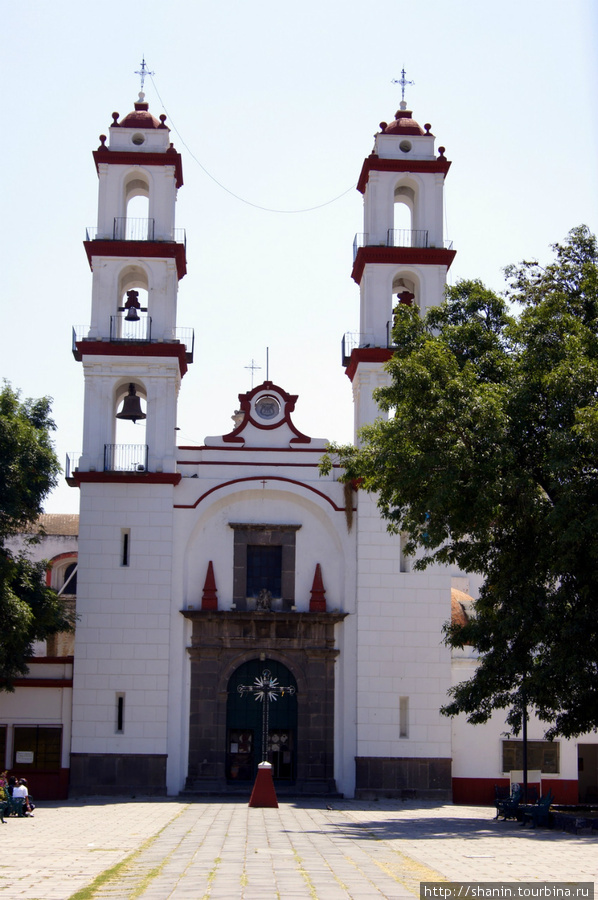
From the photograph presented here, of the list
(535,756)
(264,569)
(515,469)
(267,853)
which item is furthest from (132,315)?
(267,853)

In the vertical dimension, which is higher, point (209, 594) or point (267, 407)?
point (267, 407)

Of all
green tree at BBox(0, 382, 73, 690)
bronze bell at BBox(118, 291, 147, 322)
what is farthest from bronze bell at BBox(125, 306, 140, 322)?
green tree at BBox(0, 382, 73, 690)

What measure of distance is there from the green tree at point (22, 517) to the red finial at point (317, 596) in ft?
19.3

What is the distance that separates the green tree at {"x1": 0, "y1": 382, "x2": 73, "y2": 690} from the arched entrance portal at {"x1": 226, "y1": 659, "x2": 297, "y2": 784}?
4.44m

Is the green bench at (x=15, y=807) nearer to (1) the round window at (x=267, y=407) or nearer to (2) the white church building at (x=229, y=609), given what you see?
(2) the white church building at (x=229, y=609)

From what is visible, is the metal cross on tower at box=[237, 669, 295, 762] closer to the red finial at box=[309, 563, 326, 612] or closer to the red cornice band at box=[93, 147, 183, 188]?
the red finial at box=[309, 563, 326, 612]

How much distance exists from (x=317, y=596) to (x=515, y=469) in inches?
358

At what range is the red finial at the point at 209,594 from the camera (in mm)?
29344

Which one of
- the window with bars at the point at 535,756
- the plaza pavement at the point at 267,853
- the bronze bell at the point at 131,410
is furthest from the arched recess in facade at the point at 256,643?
the window with bars at the point at 535,756

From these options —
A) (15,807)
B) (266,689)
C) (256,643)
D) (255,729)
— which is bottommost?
(15,807)

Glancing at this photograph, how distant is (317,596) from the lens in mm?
29609

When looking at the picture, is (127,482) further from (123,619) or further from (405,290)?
(405,290)

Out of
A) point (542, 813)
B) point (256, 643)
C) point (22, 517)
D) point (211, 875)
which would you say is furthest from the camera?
point (256, 643)

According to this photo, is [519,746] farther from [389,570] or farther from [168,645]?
[168,645]
